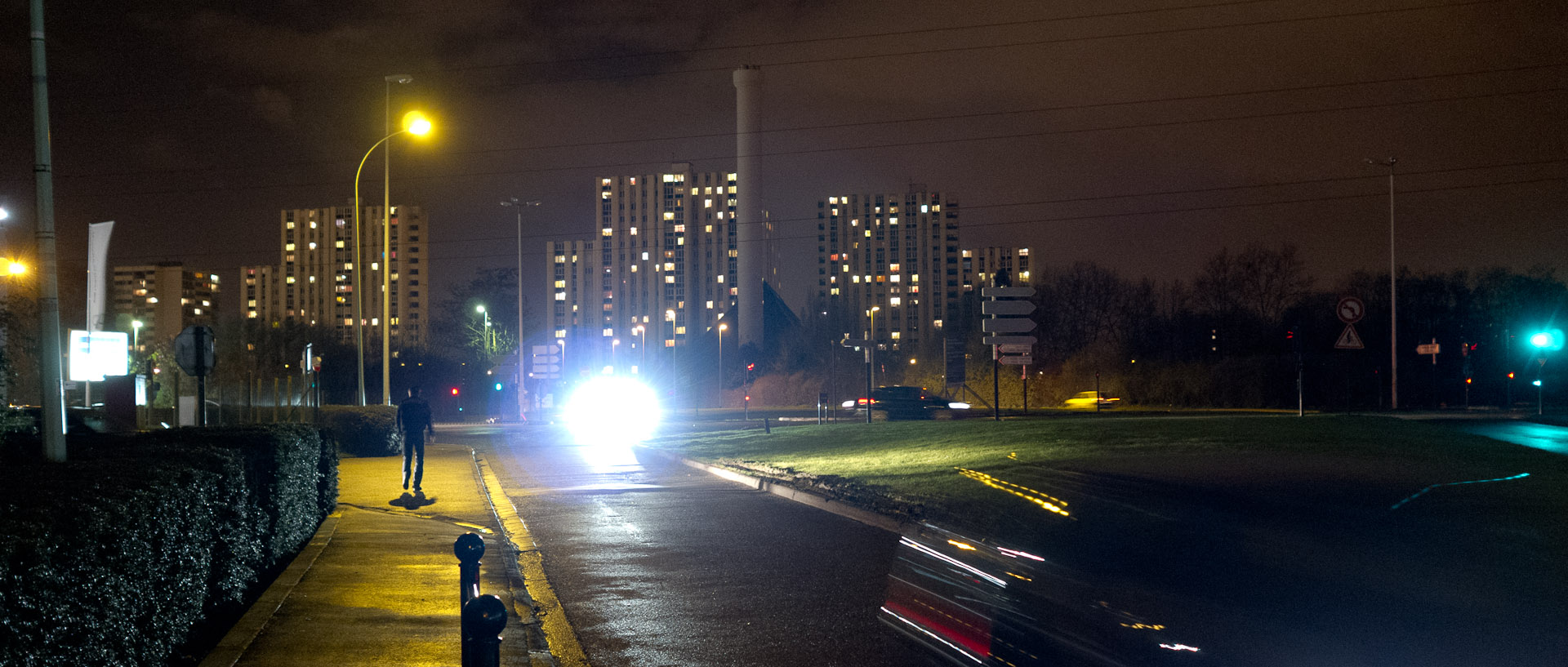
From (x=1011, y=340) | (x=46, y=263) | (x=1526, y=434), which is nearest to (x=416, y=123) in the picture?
(x=1011, y=340)

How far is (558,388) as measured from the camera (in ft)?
217

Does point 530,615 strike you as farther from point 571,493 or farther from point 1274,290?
point 1274,290

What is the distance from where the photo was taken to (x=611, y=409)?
60438 millimetres

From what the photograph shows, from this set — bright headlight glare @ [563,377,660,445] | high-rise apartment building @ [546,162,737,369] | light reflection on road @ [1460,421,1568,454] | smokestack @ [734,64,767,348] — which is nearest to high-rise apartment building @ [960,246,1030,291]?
high-rise apartment building @ [546,162,737,369]

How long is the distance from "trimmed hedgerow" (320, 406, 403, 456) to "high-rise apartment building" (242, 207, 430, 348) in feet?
409

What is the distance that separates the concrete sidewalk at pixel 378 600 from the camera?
6484 millimetres

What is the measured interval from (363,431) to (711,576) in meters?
20.6

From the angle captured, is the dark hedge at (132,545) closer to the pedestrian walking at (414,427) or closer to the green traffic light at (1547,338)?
the pedestrian walking at (414,427)

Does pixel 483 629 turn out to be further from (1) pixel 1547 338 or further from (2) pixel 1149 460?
(1) pixel 1547 338

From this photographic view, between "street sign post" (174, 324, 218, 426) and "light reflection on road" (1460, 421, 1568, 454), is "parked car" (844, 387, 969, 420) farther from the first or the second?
"street sign post" (174, 324, 218, 426)

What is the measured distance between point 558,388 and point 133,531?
203 feet

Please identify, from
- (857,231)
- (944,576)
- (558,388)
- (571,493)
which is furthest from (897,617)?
(857,231)

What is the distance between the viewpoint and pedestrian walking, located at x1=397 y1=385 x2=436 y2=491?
54.1 feet

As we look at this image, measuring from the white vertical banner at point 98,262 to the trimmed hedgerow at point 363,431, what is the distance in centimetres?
1114
